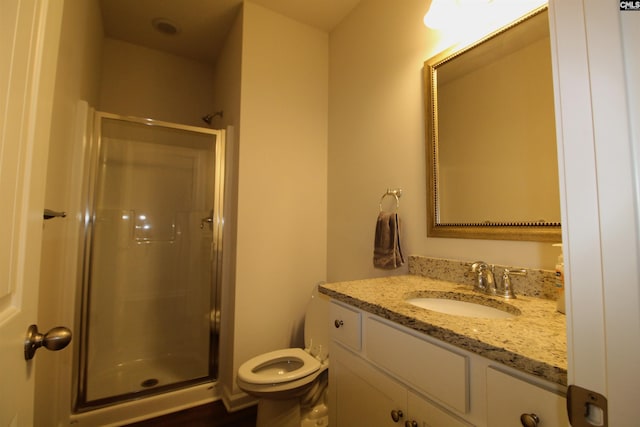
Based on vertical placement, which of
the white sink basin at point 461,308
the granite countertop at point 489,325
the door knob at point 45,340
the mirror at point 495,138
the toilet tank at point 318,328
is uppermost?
the mirror at point 495,138

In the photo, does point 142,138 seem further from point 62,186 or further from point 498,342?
point 498,342

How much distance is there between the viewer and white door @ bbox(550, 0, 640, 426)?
1.00 ft

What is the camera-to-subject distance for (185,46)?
2.51 meters

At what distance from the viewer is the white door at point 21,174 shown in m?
0.42

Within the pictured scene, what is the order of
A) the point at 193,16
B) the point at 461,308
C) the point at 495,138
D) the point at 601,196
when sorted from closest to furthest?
the point at 601,196 < the point at 461,308 < the point at 495,138 < the point at 193,16

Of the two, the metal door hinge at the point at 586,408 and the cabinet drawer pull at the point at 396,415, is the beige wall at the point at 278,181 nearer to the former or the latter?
the cabinet drawer pull at the point at 396,415

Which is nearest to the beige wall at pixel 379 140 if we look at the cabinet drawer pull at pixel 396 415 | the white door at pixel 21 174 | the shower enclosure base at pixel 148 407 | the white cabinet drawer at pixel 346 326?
the white cabinet drawer at pixel 346 326

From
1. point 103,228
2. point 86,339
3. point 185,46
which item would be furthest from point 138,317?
point 185,46

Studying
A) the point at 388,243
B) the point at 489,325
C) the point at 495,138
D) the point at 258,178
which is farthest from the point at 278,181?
the point at 489,325

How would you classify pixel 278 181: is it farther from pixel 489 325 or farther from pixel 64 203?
pixel 489 325

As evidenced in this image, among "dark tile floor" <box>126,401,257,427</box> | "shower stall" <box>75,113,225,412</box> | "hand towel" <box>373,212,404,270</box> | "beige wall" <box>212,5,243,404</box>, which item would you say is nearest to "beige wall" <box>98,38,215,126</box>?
"shower stall" <box>75,113,225,412</box>

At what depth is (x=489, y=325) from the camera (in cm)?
71

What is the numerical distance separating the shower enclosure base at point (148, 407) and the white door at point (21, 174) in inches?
57.1

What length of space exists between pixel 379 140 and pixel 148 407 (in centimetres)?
214
